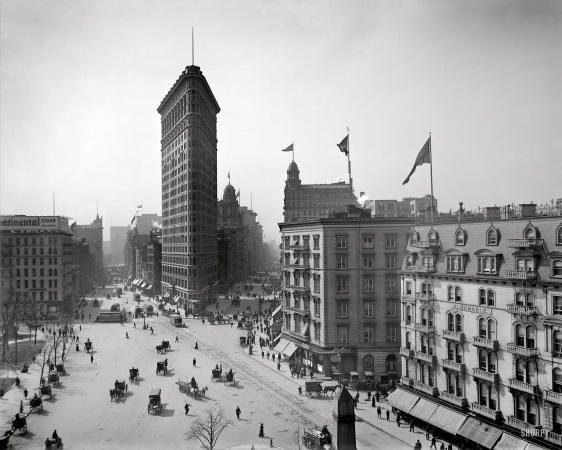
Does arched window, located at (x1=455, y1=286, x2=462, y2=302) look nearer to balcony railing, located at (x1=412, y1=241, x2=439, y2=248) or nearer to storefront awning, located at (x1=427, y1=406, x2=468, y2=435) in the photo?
A: balcony railing, located at (x1=412, y1=241, x2=439, y2=248)

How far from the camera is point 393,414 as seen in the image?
41.6 meters

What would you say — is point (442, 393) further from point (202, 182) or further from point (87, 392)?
point (202, 182)

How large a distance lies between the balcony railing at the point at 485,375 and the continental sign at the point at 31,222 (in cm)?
8436

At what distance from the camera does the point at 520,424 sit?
31.6 m

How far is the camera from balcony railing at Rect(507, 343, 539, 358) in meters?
31.1

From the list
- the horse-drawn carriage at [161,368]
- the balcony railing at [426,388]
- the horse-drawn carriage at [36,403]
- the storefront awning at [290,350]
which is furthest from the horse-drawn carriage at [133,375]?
the balcony railing at [426,388]

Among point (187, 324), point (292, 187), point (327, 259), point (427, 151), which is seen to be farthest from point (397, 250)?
point (292, 187)

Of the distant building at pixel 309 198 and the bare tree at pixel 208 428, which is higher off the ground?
the distant building at pixel 309 198

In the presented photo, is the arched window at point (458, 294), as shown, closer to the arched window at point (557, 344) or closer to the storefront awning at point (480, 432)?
the arched window at point (557, 344)

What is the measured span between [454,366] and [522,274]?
10206mm

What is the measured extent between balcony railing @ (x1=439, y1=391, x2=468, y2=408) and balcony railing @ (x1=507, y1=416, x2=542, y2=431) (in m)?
4.01

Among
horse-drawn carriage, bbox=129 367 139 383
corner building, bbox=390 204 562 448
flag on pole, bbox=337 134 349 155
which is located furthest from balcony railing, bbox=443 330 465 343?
horse-drawn carriage, bbox=129 367 139 383

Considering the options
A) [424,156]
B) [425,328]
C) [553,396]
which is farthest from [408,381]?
[424,156]

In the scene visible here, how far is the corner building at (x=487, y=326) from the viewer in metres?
30.6
